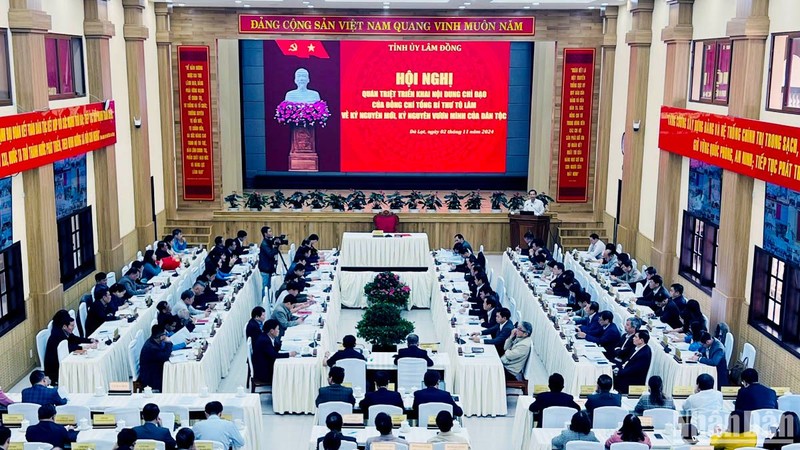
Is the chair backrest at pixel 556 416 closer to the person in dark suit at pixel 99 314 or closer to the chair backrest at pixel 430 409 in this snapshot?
the chair backrest at pixel 430 409

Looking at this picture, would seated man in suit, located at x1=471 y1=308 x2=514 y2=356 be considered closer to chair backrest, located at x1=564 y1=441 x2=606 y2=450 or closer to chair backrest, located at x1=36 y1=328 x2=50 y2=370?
chair backrest, located at x1=564 y1=441 x2=606 y2=450

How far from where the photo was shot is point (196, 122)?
19.4 m

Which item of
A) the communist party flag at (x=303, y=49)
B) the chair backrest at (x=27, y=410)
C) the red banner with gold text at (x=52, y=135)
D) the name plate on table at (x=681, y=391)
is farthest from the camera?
the communist party flag at (x=303, y=49)

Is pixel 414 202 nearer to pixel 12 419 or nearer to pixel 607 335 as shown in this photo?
pixel 607 335

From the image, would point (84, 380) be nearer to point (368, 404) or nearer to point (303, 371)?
point (303, 371)

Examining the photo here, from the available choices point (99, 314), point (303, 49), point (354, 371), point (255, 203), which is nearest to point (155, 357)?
point (99, 314)

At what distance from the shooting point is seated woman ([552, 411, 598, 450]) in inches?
305

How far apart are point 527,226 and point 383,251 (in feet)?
11.2

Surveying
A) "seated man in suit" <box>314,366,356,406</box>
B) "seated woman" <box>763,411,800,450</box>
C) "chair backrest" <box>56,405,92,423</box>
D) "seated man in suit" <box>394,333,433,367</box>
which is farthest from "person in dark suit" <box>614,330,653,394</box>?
"chair backrest" <box>56,405,92,423</box>

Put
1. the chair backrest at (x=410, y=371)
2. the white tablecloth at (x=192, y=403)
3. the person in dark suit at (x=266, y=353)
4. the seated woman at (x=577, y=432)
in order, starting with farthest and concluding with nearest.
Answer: the person in dark suit at (x=266, y=353)
the chair backrest at (x=410, y=371)
the white tablecloth at (x=192, y=403)
the seated woman at (x=577, y=432)

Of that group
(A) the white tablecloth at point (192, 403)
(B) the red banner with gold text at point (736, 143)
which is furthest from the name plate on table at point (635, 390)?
(A) the white tablecloth at point (192, 403)

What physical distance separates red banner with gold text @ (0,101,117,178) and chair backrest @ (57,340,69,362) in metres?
2.29

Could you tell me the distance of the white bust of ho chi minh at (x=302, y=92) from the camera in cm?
2217

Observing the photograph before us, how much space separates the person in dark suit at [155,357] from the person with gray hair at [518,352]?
13.4 ft
